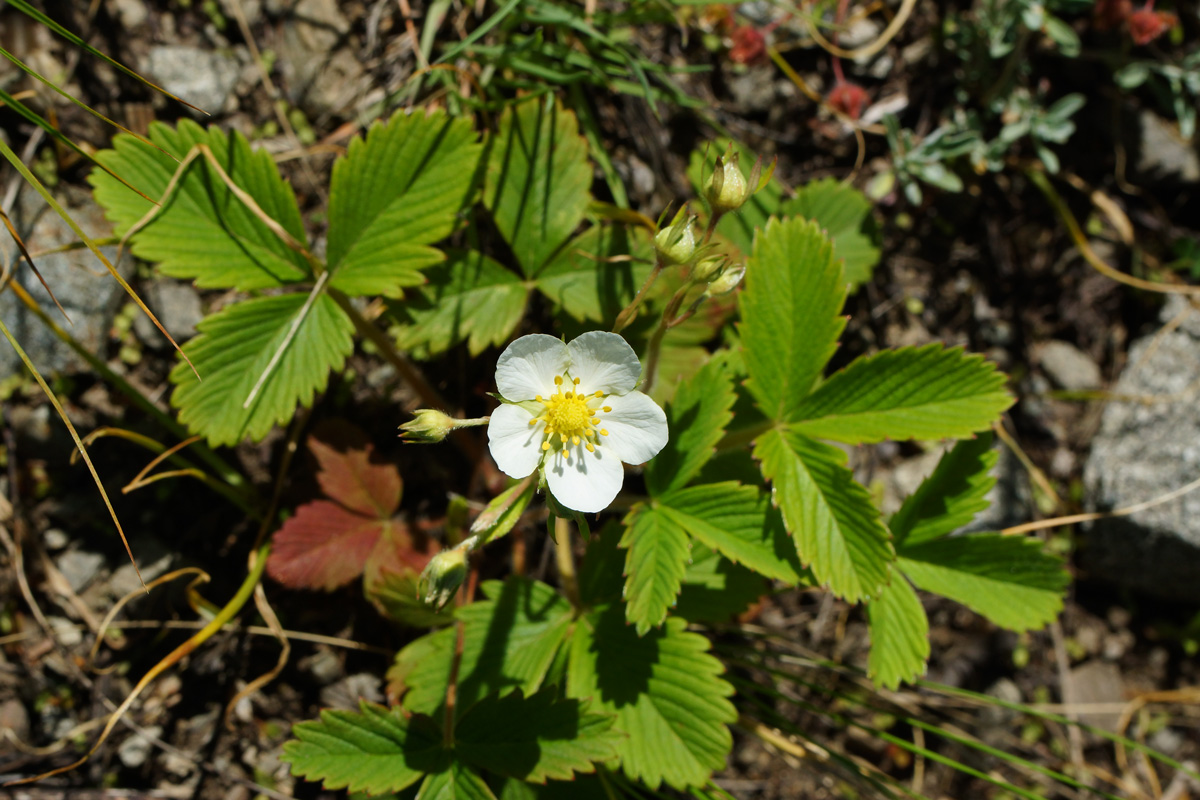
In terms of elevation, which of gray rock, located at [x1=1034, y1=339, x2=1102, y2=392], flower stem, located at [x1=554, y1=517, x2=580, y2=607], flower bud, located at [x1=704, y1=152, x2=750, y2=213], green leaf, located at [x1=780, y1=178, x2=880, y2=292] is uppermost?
green leaf, located at [x1=780, y1=178, x2=880, y2=292]

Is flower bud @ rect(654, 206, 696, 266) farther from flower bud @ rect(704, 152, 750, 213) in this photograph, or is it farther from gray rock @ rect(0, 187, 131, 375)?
gray rock @ rect(0, 187, 131, 375)

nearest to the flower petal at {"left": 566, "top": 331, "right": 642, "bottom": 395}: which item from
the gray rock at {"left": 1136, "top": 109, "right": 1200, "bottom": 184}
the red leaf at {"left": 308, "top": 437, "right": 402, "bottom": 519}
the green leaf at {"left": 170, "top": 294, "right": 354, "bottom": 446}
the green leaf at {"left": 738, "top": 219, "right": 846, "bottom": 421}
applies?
the green leaf at {"left": 738, "top": 219, "right": 846, "bottom": 421}

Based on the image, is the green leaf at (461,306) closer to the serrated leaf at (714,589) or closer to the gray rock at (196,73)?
the serrated leaf at (714,589)

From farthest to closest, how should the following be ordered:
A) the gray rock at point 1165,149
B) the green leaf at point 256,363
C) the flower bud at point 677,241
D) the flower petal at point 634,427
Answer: the gray rock at point 1165,149
the green leaf at point 256,363
the flower petal at point 634,427
the flower bud at point 677,241

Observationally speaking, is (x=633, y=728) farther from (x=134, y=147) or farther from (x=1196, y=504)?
(x=1196, y=504)

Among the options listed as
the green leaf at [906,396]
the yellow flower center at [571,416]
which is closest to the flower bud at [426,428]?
the yellow flower center at [571,416]

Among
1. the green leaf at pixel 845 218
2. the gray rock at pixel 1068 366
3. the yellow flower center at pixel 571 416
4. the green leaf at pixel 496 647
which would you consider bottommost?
the green leaf at pixel 496 647

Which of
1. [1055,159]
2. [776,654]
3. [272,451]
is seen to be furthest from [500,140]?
[1055,159]
